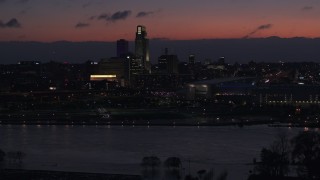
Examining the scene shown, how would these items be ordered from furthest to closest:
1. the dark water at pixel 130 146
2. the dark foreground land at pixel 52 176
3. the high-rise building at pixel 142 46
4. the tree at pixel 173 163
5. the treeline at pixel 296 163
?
the high-rise building at pixel 142 46 → the dark water at pixel 130 146 → the tree at pixel 173 163 → the dark foreground land at pixel 52 176 → the treeline at pixel 296 163

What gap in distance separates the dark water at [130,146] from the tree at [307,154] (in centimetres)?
63

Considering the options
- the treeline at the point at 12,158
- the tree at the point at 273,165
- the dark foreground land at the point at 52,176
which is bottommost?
the dark foreground land at the point at 52,176

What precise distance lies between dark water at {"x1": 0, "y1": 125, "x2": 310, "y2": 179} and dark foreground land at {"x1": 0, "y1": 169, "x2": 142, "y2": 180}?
40cm

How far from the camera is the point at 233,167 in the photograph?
8.91 meters

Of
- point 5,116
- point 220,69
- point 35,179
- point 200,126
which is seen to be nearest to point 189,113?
point 200,126

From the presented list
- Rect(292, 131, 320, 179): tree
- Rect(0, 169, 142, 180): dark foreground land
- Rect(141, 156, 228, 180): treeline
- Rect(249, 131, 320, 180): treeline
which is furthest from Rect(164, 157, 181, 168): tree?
Rect(292, 131, 320, 179): tree

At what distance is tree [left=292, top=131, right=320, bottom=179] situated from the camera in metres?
7.83

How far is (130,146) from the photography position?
1141 cm

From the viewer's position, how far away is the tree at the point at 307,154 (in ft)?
25.7

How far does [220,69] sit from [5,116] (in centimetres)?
2636

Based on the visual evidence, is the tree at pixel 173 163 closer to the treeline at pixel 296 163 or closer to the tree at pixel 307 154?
the treeline at pixel 296 163

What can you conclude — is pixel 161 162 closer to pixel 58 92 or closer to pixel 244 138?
pixel 244 138

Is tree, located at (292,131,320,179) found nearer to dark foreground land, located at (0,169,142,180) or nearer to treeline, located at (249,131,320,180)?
treeline, located at (249,131,320,180)

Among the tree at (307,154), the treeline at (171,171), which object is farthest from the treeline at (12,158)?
the tree at (307,154)
